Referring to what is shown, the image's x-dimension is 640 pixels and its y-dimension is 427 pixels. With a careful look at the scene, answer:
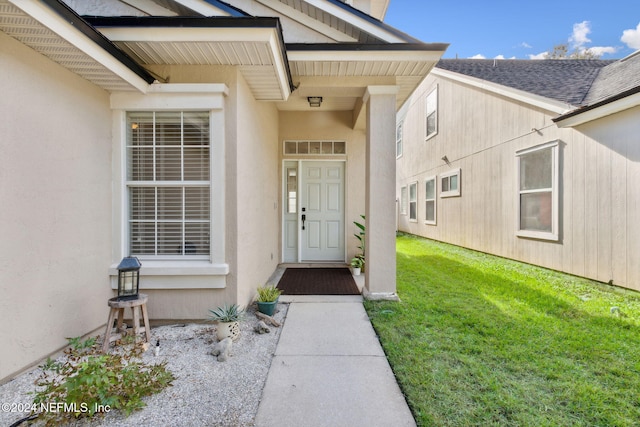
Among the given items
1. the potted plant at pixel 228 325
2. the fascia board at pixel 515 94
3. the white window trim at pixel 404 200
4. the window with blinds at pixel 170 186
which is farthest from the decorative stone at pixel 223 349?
the white window trim at pixel 404 200

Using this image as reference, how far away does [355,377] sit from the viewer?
Result: 2.20 metres

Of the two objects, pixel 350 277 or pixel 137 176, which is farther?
pixel 350 277

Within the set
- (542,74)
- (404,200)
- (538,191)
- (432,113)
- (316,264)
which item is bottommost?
(316,264)

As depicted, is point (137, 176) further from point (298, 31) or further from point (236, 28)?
point (298, 31)

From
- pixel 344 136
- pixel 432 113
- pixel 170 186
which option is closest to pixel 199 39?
pixel 170 186

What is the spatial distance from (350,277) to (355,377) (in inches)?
117

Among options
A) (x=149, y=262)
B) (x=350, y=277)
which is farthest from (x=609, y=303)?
(x=149, y=262)

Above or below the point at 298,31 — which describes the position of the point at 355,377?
below

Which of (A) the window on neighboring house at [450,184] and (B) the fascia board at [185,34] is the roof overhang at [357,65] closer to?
(B) the fascia board at [185,34]

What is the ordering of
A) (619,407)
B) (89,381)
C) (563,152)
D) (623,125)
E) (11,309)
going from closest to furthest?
(89,381) < (619,407) < (11,309) < (623,125) < (563,152)

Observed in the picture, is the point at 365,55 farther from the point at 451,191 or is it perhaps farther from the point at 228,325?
the point at 451,191

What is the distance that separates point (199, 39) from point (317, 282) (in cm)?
369

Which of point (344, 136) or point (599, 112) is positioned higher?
point (344, 136)

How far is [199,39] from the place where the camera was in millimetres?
2611
